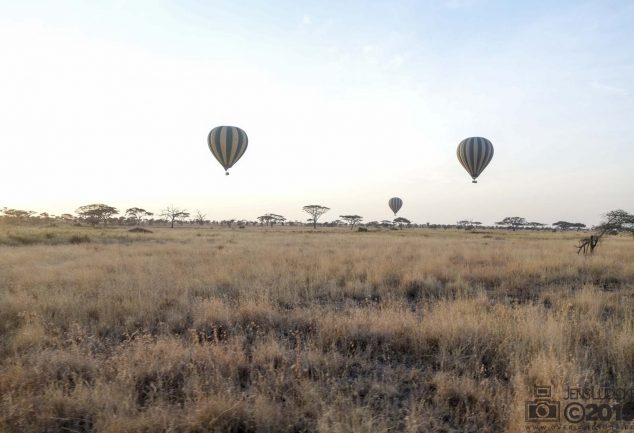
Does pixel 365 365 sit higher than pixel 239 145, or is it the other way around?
pixel 239 145

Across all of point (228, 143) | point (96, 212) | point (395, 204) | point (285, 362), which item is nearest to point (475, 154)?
point (228, 143)

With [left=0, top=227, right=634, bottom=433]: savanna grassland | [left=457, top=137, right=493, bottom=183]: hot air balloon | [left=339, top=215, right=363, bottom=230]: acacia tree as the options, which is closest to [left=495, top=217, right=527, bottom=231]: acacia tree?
[left=339, top=215, right=363, bottom=230]: acacia tree

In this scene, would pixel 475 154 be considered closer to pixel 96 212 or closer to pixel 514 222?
pixel 96 212

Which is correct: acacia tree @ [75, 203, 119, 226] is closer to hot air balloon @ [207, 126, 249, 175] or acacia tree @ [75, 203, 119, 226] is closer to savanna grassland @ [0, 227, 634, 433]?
hot air balloon @ [207, 126, 249, 175]

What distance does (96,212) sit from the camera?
83.1 metres

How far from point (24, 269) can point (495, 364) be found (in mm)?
14200

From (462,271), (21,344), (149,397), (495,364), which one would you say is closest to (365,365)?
(495,364)

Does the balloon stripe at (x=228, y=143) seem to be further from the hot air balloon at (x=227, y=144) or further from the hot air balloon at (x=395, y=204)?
the hot air balloon at (x=395, y=204)

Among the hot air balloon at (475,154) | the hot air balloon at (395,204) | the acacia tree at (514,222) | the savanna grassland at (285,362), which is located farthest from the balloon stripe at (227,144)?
the acacia tree at (514,222)

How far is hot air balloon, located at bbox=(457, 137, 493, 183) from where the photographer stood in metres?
31.1

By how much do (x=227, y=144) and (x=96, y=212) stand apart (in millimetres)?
74346

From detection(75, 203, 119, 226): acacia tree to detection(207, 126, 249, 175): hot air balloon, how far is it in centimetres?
7097

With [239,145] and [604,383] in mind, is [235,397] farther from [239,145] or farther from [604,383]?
[239,145]

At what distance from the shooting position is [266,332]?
18.5 feet
